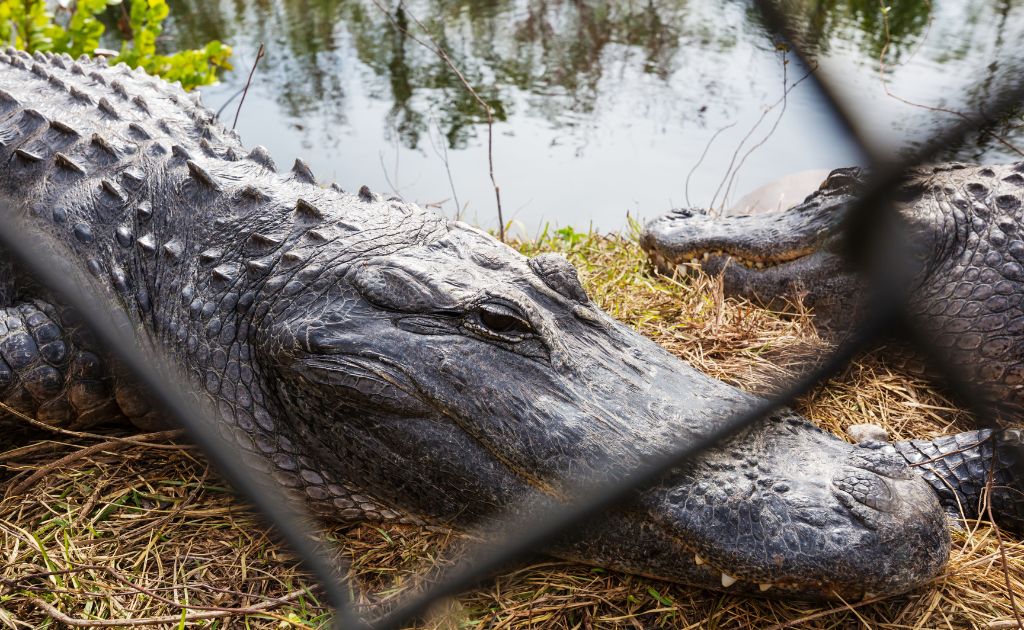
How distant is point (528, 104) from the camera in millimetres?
6652

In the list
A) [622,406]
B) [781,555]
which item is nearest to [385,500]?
[622,406]

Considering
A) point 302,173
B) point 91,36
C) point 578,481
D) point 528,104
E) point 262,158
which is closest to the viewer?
point 578,481

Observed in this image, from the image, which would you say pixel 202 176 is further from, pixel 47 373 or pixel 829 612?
pixel 829 612

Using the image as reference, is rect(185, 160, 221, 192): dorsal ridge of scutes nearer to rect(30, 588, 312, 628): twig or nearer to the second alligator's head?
the second alligator's head

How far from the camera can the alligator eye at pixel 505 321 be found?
6.80 feet

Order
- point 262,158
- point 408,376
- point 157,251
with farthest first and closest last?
point 262,158 → point 157,251 → point 408,376

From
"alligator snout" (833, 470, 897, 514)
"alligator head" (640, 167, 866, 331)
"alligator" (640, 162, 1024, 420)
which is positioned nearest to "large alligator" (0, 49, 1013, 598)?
"alligator snout" (833, 470, 897, 514)

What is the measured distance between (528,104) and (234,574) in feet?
17.2

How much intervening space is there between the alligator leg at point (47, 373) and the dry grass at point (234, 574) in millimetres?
119

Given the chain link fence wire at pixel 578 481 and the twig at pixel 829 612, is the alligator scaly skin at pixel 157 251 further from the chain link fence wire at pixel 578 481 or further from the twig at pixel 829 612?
the twig at pixel 829 612

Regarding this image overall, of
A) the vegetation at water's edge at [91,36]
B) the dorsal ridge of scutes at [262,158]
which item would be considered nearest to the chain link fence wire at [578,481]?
the dorsal ridge of scutes at [262,158]

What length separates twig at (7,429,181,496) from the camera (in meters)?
2.39

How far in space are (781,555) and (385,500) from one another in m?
1.11

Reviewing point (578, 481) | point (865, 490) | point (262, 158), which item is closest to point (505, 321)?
point (578, 481)
